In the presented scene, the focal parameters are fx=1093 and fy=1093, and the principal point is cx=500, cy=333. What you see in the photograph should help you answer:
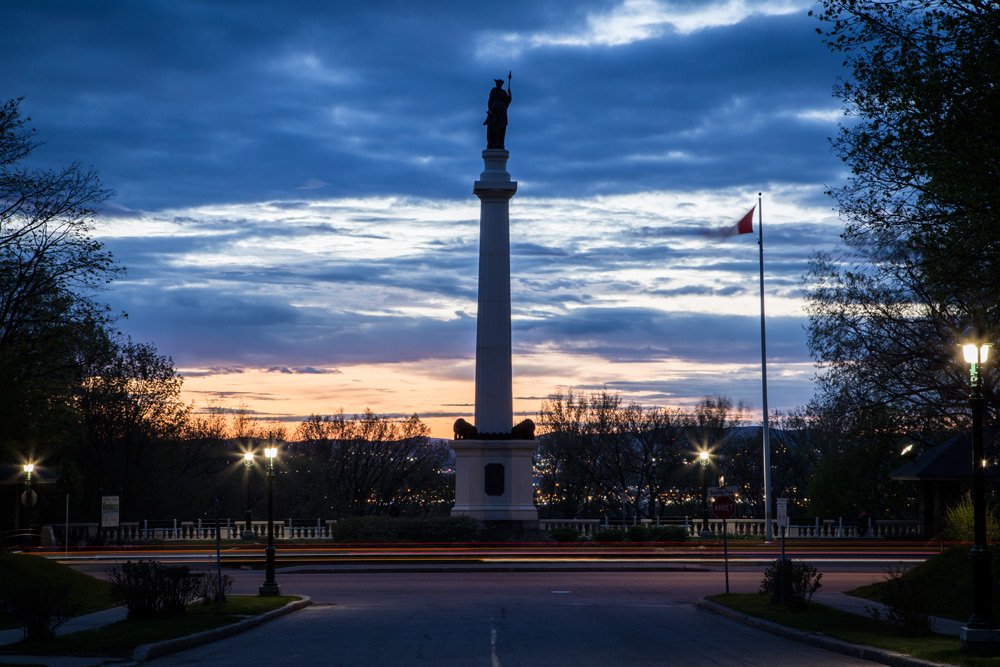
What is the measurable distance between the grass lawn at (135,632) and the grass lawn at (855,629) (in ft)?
32.3

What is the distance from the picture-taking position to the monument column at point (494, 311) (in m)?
46.1

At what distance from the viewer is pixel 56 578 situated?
23.5 meters

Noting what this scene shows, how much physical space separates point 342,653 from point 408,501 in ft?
264

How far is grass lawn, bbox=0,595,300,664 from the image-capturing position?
51.9 feet

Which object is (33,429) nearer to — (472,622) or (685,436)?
(472,622)

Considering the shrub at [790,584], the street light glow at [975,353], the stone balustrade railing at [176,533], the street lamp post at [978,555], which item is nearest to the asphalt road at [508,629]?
the shrub at [790,584]

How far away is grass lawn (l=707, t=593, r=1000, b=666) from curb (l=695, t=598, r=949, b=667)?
172 millimetres

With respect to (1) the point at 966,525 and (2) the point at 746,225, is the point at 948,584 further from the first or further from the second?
(2) the point at 746,225

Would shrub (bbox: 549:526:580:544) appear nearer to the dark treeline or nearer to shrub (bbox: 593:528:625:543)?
shrub (bbox: 593:528:625:543)

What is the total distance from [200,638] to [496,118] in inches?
1353

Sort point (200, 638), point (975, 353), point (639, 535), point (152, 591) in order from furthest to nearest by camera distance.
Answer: point (639, 535), point (152, 591), point (200, 638), point (975, 353)

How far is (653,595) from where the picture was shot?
88.5 feet

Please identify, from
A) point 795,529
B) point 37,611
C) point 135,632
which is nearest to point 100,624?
point 135,632

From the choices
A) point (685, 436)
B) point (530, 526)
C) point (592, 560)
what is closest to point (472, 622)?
point (592, 560)
